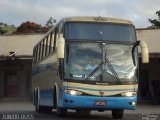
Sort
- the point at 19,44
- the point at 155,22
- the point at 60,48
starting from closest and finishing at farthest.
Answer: the point at 60,48 → the point at 19,44 → the point at 155,22

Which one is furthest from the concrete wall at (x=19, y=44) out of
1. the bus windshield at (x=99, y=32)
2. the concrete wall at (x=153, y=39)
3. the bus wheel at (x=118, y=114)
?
the bus windshield at (x=99, y=32)

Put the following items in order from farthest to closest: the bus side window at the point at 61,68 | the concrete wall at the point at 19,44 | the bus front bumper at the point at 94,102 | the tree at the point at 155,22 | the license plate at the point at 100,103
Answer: the tree at the point at 155,22, the concrete wall at the point at 19,44, the bus side window at the point at 61,68, the license plate at the point at 100,103, the bus front bumper at the point at 94,102

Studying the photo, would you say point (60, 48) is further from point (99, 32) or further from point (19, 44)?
point (19, 44)

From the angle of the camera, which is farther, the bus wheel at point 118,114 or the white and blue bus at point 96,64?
the bus wheel at point 118,114

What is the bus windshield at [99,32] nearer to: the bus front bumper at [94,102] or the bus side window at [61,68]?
the bus side window at [61,68]

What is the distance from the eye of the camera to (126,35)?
700 inches

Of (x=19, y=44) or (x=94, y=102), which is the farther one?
(x=19, y=44)

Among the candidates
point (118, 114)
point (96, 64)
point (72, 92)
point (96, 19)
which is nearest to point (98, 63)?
point (96, 64)

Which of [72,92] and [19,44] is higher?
[19,44]

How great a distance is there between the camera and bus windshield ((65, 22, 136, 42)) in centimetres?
1750

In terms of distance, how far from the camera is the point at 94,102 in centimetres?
1691

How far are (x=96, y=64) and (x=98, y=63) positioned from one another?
0.24 ft

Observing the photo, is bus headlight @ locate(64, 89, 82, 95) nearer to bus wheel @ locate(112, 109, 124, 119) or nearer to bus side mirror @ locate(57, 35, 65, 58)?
bus side mirror @ locate(57, 35, 65, 58)

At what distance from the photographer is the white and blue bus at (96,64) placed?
16.9m
